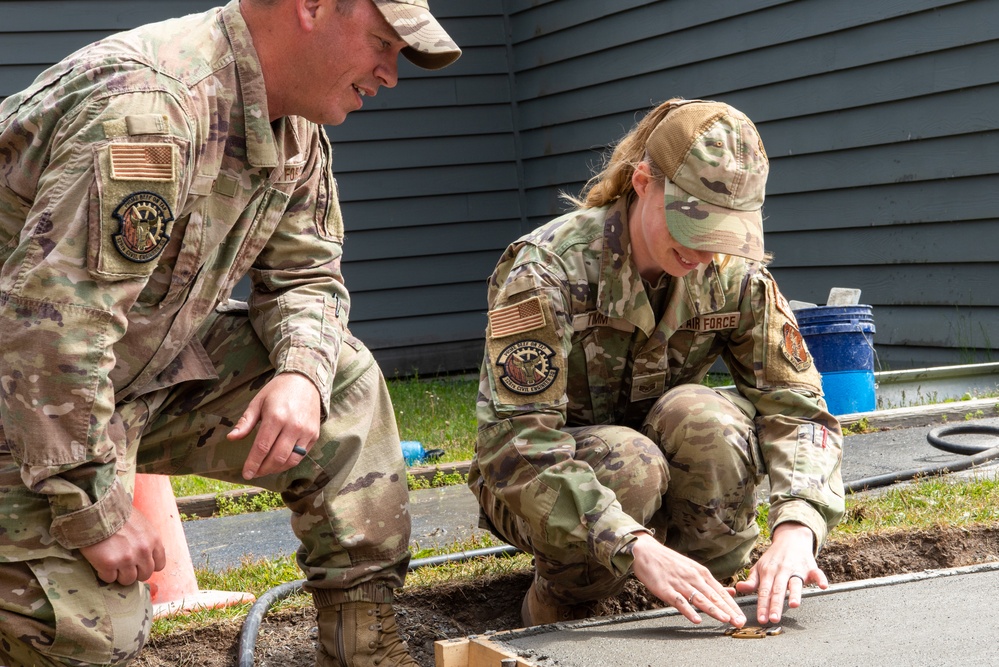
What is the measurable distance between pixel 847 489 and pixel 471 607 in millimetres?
1483

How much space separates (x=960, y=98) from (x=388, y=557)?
4.55m

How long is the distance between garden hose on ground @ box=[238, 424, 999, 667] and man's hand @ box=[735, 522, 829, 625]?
104 cm

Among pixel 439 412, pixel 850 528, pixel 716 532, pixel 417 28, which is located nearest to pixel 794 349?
pixel 716 532

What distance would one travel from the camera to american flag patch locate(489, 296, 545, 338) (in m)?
2.56

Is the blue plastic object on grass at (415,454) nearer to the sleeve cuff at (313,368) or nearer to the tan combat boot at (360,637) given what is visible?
the tan combat boot at (360,637)

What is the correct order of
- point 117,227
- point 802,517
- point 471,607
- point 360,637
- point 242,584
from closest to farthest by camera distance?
point 117,227 < point 802,517 < point 360,637 < point 471,607 < point 242,584

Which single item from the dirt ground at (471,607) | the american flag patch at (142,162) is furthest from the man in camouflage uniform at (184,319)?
the dirt ground at (471,607)

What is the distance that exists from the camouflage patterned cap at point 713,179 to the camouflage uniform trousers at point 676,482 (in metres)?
0.47

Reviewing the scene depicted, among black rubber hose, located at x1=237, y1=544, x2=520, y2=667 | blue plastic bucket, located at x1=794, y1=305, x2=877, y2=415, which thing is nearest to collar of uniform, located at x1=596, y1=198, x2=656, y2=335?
black rubber hose, located at x1=237, y1=544, x2=520, y2=667

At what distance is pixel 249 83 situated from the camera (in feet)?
7.59

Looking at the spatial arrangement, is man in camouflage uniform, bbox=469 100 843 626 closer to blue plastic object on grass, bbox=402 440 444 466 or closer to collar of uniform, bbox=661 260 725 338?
collar of uniform, bbox=661 260 725 338

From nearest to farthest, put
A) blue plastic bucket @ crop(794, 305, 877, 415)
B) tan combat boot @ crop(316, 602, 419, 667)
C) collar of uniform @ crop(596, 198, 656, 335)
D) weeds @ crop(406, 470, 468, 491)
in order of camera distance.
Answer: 1. tan combat boot @ crop(316, 602, 419, 667)
2. collar of uniform @ crop(596, 198, 656, 335)
3. weeds @ crop(406, 470, 468, 491)
4. blue plastic bucket @ crop(794, 305, 877, 415)

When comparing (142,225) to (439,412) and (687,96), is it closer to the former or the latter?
(439,412)

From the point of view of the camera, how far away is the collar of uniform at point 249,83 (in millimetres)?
2311
